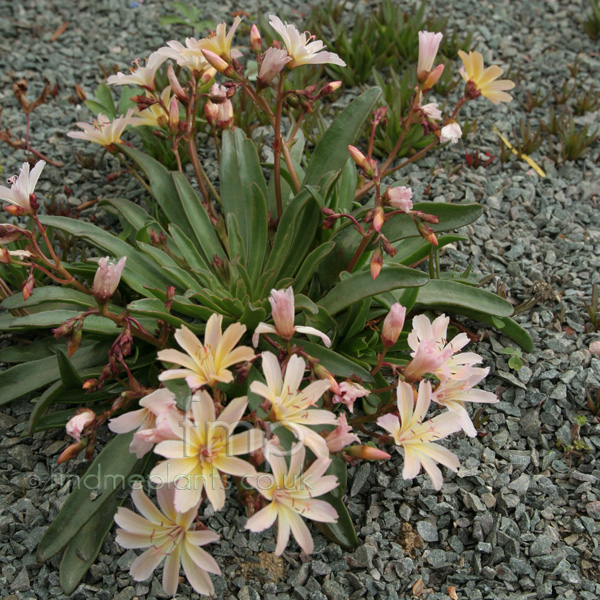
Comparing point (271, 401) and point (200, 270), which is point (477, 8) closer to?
point (200, 270)

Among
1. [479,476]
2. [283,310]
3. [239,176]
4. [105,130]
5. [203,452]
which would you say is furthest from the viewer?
[239,176]

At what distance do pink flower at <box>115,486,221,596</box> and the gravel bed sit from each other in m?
0.34

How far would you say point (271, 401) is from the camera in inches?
65.7

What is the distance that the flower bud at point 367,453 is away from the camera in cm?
174

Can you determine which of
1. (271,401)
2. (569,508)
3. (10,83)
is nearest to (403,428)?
(271,401)

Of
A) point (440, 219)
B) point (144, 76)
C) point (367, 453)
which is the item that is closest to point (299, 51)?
point (144, 76)

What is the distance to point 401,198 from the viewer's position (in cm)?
200

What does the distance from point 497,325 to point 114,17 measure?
3.09 m

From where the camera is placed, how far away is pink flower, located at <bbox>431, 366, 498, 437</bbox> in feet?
6.11

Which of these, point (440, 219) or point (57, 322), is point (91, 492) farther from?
point (440, 219)

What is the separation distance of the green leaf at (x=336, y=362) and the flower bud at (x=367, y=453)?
11.5 inches

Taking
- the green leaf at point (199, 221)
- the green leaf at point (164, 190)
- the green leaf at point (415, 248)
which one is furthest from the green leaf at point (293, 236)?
the green leaf at point (164, 190)

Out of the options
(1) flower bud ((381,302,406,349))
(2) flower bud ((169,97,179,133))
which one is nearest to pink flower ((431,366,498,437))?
(1) flower bud ((381,302,406,349))

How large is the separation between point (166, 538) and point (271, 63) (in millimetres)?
1454
